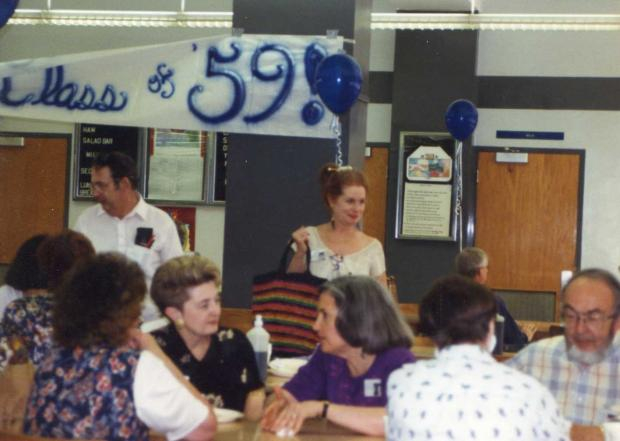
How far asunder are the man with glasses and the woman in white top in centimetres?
151

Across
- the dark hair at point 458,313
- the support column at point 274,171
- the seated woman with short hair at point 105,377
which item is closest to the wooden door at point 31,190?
the support column at point 274,171

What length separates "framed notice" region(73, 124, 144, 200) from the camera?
32.7ft

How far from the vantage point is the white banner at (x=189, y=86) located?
5.89m

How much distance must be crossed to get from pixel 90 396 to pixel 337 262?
2.42 metres

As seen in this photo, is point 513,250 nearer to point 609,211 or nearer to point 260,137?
point 609,211

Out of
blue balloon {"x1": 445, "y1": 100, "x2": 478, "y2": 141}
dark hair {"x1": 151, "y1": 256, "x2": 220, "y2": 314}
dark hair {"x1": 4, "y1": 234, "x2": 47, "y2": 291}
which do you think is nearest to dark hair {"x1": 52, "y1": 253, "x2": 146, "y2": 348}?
dark hair {"x1": 151, "y1": 256, "x2": 220, "y2": 314}

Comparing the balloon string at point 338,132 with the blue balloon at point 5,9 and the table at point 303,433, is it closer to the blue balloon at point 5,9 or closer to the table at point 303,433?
the blue balloon at point 5,9

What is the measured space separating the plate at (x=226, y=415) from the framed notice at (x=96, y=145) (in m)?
7.05

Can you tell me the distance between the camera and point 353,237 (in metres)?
4.86

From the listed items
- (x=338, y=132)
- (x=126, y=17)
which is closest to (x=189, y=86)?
(x=338, y=132)

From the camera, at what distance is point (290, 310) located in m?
4.41

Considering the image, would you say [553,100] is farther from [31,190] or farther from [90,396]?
[90,396]

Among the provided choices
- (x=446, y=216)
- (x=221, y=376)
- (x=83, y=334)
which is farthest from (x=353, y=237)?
(x=446, y=216)

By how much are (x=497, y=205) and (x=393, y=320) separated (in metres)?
7.05
